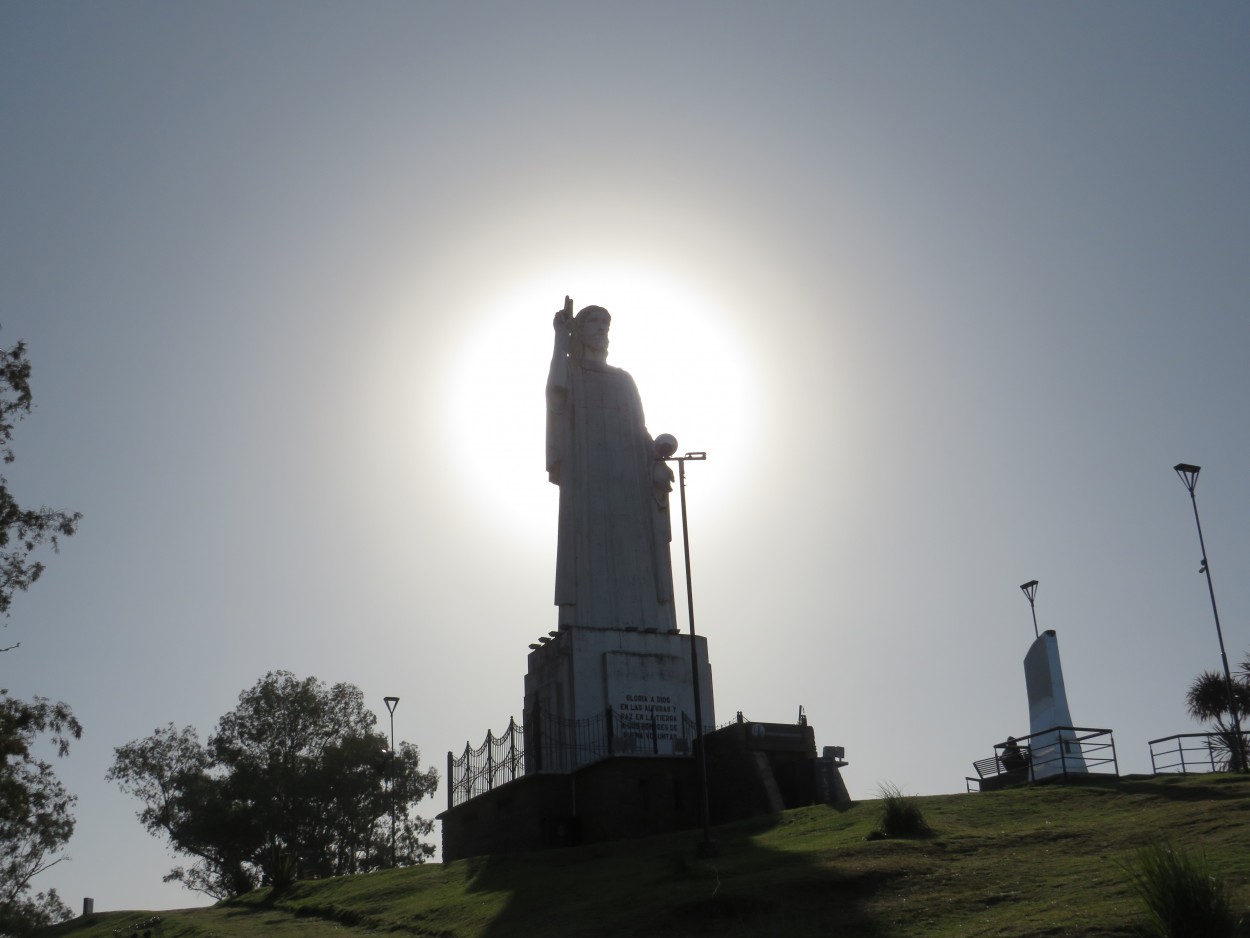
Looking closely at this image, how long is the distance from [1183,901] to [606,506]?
19.8 m

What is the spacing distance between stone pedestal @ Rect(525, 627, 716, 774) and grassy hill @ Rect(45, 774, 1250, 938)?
11.4ft

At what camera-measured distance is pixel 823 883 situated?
1462 cm

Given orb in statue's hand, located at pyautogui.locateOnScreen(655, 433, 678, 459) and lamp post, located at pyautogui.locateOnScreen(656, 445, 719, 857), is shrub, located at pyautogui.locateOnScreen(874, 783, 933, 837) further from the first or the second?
orb in statue's hand, located at pyautogui.locateOnScreen(655, 433, 678, 459)

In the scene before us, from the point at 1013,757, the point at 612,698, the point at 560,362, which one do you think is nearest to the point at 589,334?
the point at 560,362

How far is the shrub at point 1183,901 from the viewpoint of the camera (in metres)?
10.0

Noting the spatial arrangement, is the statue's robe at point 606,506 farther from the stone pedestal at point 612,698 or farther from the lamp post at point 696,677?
the lamp post at point 696,677

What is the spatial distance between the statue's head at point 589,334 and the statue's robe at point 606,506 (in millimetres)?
317

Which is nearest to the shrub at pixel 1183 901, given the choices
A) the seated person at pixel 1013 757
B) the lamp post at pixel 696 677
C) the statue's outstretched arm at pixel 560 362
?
the lamp post at pixel 696 677

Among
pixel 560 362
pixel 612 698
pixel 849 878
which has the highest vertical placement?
pixel 560 362

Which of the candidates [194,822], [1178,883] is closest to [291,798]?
[194,822]

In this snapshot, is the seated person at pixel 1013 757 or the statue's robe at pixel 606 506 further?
the statue's robe at pixel 606 506

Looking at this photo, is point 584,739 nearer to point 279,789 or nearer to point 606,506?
point 606,506

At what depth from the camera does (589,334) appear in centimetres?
3102

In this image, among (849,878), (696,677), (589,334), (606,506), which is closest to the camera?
(849,878)
